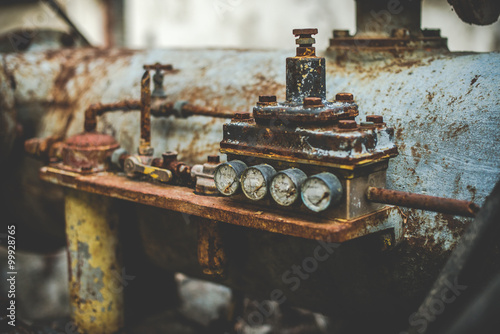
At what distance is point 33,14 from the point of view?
326cm

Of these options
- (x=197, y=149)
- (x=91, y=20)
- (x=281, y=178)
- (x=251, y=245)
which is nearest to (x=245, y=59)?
(x=197, y=149)

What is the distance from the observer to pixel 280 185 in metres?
1.40

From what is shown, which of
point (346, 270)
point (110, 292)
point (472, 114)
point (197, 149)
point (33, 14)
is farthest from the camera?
point (33, 14)

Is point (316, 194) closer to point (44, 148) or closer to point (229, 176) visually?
point (229, 176)

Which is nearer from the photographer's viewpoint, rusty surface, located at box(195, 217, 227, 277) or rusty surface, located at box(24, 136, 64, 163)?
rusty surface, located at box(195, 217, 227, 277)

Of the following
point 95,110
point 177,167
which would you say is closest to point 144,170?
point 177,167

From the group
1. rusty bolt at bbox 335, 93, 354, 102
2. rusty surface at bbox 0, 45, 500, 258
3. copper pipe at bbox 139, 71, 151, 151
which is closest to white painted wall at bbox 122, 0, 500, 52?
rusty surface at bbox 0, 45, 500, 258

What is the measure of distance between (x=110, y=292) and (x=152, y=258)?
0.23 m

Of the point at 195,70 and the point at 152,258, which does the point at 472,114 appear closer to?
the point at 195,70

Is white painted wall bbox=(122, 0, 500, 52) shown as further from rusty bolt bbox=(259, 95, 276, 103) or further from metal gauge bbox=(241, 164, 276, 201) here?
metal gauge bbox=(241, 164, 276, 201)

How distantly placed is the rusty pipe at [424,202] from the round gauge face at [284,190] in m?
0.22

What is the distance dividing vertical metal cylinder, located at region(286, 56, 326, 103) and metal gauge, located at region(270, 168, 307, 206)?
25 centimetres

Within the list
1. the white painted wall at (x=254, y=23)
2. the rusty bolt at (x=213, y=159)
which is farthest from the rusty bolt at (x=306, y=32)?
the white painted wall at (x=254, y=23)

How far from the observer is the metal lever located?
6.02 ft
